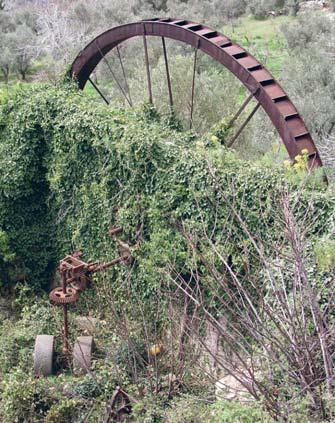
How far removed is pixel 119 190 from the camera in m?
10.9

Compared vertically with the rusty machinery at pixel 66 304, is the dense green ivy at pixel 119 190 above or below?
above

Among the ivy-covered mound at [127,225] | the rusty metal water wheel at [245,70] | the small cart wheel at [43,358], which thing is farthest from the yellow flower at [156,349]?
the rusty metal water wheel at [245,70]

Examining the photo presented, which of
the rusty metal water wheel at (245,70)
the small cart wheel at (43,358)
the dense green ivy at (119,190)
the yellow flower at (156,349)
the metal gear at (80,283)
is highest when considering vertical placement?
the rusty metal water wheel at (245,70)

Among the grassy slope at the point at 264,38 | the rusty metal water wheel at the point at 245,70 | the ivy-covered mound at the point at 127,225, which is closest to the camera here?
the ivy-covered mound at the point at 127,225

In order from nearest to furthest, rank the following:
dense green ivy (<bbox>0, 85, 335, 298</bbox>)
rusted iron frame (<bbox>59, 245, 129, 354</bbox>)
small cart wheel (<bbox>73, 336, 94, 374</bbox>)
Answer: dense green ivy (<bbox>0, 85, 335, 298</bbox>) < small cart wheel (<bbox>73, 336, 94, 374</bbox>) < rusted iron frame (<bbox>59, 245, 129, 354</bbox>)

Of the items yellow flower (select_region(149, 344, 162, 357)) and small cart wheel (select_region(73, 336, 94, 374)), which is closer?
yellow flower (select_region(149, 344, 162, 357))

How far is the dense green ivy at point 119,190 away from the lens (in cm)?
870

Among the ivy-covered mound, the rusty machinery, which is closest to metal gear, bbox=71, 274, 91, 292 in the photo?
the rusty machinery

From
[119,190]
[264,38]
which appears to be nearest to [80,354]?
[119,190]

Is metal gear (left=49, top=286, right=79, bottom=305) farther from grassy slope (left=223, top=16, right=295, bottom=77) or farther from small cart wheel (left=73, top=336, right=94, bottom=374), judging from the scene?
grassy slope (left=223, top=16, right=295, bottom=77)

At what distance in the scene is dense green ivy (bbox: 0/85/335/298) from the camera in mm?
8703

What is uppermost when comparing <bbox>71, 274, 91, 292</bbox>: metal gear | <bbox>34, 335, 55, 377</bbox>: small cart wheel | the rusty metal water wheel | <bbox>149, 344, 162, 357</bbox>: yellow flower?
the rusty metal water wheel

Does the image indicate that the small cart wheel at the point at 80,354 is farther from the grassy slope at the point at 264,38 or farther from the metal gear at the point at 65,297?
the grassy slope at the point at 264,38

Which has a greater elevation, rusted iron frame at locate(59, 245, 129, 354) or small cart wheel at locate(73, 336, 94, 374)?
rusted iron frame at locate(59, 245, 129, 354)
